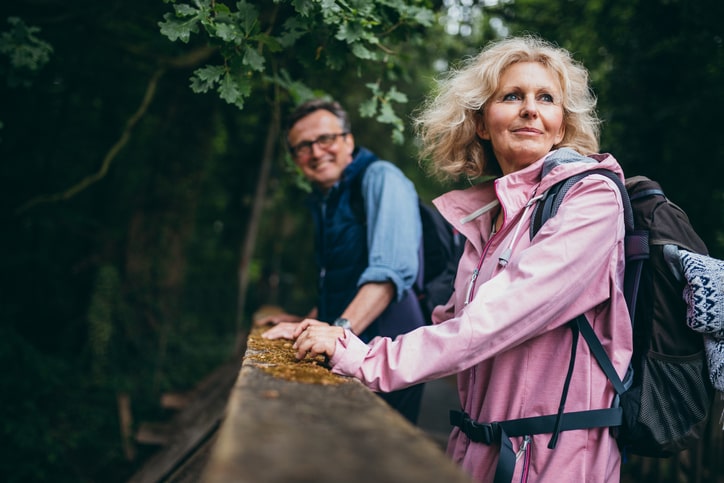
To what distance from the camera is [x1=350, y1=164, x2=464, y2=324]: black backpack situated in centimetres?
286

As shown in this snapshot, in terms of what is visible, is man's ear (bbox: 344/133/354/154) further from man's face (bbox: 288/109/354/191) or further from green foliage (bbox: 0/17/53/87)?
green foliage (bbox: 0/17/53/87)

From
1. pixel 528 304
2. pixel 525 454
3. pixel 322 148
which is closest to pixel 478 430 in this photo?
pixel 525 454

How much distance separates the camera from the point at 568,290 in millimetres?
1502

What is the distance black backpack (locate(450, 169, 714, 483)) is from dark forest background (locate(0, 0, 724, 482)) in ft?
4.06

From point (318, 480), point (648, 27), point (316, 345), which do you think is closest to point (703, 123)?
point (648, 27)

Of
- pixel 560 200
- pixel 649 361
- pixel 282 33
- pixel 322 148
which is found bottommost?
pixel 649 361

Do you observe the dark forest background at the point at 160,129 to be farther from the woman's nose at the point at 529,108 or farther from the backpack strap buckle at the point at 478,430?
the backpack strap buckle at the point at 478,430

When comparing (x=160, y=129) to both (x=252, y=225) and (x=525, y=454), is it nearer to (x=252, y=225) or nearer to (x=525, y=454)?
(x=252, y=225)

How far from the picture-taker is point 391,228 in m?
2.68

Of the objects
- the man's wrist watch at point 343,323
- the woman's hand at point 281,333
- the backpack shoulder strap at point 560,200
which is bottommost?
the woman's hand at point 281,333

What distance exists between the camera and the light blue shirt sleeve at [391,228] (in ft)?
8.48

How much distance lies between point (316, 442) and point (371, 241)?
73.1 inches

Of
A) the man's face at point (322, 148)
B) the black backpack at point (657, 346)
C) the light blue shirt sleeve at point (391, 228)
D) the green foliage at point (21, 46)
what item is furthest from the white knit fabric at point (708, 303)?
the green foliage at point (21, 46)

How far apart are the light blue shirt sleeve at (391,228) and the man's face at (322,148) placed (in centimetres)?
32
